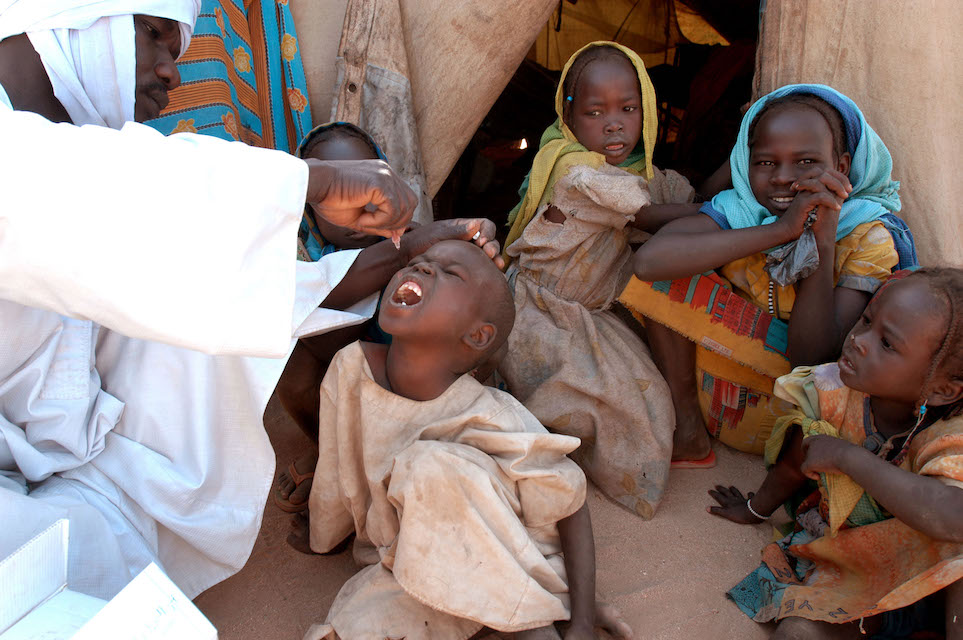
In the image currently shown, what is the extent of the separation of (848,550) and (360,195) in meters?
1.43

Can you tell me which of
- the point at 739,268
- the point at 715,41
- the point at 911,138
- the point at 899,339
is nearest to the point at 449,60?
the point at 739,268

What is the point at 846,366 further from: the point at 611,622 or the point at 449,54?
the point at 449,54

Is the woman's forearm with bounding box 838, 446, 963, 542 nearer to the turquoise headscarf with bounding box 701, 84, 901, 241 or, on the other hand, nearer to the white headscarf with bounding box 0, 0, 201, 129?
the turquoise headscarf with bounding box 701, 84, 901, 241

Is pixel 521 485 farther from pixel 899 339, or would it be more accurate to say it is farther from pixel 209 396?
pixel 899 339

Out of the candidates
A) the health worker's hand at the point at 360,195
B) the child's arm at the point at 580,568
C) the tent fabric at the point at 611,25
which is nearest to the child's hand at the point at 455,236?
the health worker's hand at the point at 360,195

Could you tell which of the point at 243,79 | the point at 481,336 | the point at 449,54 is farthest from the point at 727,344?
the point at 243,79

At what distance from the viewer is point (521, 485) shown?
181 cm

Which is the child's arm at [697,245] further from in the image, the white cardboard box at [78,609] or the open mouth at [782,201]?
the white cardboard box at [78,609]

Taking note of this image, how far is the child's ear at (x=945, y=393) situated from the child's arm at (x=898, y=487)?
19cm

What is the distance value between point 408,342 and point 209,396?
1.68 feet

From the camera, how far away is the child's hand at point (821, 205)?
2119mm

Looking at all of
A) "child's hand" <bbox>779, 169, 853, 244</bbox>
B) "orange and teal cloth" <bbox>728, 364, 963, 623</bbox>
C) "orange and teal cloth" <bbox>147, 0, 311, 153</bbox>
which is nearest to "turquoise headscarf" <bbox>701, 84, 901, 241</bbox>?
"child's hand" <bbox>779, 169, 853, 244</bbox>

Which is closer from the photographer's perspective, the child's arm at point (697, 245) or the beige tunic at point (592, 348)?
the child's arm at point (697, 245)

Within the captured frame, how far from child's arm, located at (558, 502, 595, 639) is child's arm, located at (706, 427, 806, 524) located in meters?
0.64
